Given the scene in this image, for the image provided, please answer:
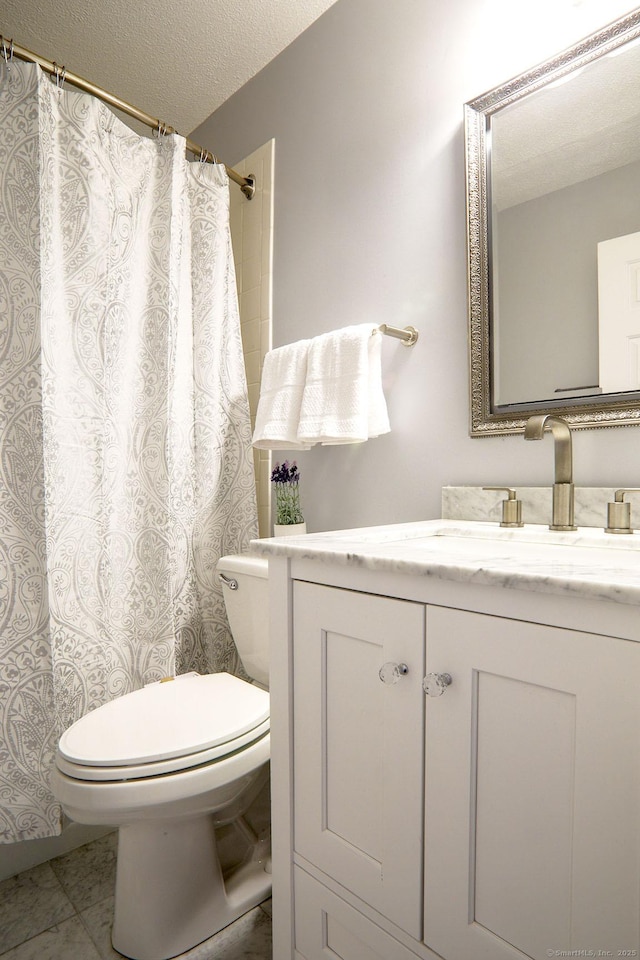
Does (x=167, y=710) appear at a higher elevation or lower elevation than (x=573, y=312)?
lower

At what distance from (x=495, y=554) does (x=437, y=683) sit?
8.5 inches

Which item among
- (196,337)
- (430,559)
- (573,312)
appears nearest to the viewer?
(430,559)

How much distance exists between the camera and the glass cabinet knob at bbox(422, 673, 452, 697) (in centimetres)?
67

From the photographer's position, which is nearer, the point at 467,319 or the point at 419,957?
the point at 419,957

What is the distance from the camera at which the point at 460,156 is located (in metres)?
1.27

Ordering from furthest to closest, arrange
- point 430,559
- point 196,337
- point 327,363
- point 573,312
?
1. point 196,337
2. point 327,363
3. point 573,312
4. point 430,559

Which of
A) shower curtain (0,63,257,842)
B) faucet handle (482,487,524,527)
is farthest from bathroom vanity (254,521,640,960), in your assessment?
shower curtain (0,63,257,842)

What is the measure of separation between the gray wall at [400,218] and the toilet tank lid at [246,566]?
280mm

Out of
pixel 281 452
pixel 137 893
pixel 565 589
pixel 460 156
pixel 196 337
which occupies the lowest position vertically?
pixel 137 893

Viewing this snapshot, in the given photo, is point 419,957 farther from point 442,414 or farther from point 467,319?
point 467,319

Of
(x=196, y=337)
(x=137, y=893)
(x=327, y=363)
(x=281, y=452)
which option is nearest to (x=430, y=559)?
(x=327, y=363)

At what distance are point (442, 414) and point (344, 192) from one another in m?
0.74

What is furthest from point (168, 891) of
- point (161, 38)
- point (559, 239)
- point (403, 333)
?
point (161, 38)

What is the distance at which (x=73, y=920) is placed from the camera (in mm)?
1205
